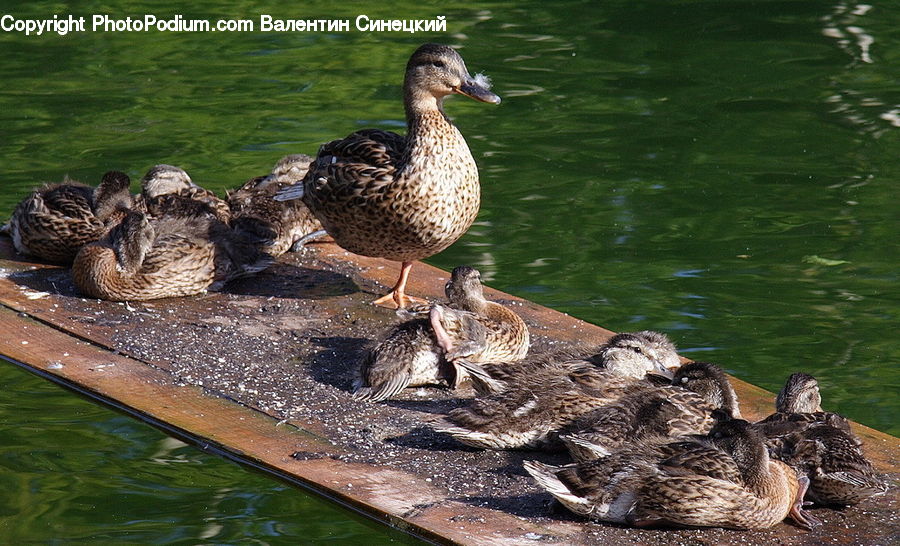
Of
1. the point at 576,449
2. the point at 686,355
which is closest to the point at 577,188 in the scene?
the point at 686,355

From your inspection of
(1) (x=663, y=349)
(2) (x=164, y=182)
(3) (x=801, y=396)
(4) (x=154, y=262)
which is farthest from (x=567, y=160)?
(3) (x=801, y=396)

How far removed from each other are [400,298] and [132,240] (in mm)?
1461

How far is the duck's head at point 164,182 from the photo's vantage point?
908 cm

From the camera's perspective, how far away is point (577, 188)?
421 inches

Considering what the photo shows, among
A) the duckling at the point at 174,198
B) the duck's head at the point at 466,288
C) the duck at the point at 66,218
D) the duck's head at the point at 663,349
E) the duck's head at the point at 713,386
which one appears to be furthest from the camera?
the duckling at the point at 174,198

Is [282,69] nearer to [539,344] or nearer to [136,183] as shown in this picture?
[136,183]

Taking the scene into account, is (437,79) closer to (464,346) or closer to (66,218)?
(464,346)

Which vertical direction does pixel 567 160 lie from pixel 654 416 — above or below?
above

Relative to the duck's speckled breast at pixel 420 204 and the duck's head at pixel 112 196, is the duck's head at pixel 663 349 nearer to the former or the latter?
the duck's speckled breast at pixel 420 204

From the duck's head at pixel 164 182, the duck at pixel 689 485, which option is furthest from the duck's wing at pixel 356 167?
the duck at pixel 689 485

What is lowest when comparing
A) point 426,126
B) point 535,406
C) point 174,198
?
point 535,406

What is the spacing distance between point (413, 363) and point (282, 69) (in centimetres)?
799

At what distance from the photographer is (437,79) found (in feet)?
25.9

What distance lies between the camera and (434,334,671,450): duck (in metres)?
6.03
